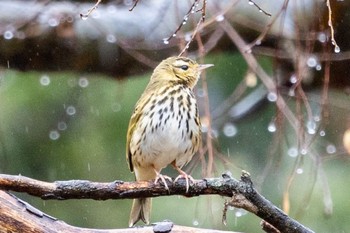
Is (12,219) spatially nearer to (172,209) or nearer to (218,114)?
(218,114)

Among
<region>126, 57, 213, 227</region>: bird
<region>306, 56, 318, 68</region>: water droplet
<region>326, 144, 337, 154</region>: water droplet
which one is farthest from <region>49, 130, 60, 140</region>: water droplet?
<region>306, 56, 318, 68</region>: water droplet

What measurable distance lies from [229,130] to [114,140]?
23.0 inches

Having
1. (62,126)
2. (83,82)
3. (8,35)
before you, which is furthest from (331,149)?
(8,35)

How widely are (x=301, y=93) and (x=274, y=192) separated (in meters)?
1.38

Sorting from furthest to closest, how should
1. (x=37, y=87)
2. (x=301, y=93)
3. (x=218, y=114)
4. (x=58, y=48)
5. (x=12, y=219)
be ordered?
1. (x=37, y=87)
2. (x=218, y=114)
3. (x=58, y=48)
4. (x=301, y=93)
5. (x=12, y=219)

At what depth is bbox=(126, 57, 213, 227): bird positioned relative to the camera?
3826mm

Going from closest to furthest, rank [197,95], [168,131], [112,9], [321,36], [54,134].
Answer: [168,131] → [321,36] → [112,9] → [197,95] → [54,134]

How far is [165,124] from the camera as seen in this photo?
3.81 m

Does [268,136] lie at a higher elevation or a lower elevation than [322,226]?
higher

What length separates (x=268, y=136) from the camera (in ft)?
17.4

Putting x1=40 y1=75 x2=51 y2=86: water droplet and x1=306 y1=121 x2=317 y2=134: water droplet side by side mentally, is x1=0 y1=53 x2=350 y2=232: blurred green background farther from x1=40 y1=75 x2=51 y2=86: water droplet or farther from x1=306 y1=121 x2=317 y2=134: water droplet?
x1=306 y1=121 x2=317 y2=134: water droplet

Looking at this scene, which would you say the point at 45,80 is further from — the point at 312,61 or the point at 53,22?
the point at 312,61

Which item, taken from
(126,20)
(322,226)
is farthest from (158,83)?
(322,226)

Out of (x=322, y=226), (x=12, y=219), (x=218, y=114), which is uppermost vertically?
(x=218, y=114)
